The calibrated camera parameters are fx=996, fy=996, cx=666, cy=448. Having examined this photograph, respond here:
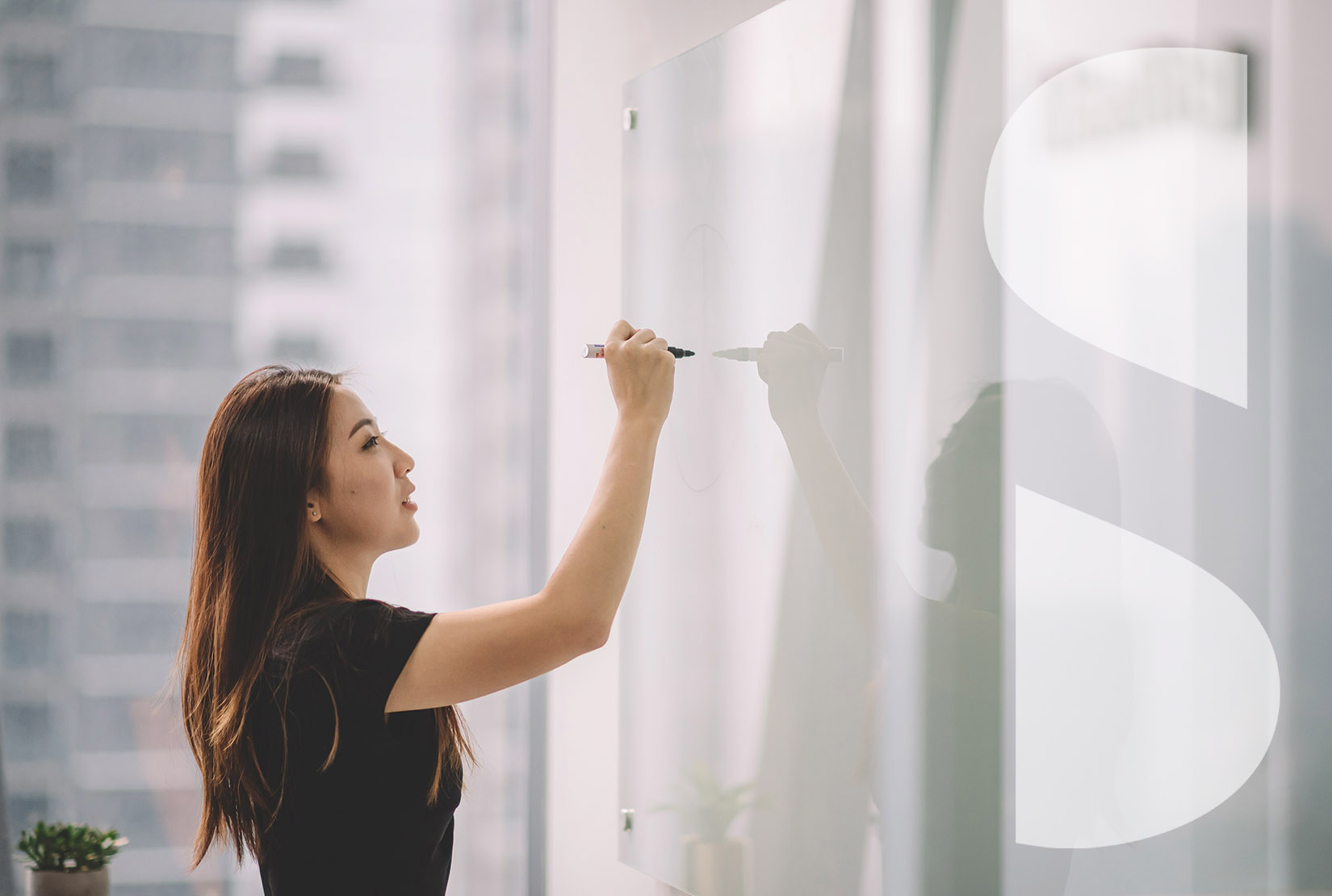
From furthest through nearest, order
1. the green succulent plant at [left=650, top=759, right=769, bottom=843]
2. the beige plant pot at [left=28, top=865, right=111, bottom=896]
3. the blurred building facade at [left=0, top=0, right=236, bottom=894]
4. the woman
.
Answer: the blurred building facade at [left=0, top=0, right=236, bottom=894], the beige plant pot at [left=28, top=865, right=111, bottom=896], the green succulent plant at [left=650, top=759, right=769, bottom=843], the woman

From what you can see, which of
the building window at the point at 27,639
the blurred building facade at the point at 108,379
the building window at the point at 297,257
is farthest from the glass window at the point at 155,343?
the building window at the point at 27,639

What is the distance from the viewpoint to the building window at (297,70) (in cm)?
132

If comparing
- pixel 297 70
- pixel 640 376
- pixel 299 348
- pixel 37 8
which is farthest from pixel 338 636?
pixel 37 8

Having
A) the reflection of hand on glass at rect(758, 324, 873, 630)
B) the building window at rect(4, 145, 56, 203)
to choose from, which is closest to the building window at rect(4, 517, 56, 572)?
the building window at rect(4, 145, 56, 203)

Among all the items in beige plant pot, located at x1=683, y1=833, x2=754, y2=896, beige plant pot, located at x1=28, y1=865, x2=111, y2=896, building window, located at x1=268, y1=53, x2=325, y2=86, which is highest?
building window, located at x1=268, y1=53, x2=325, y2=86

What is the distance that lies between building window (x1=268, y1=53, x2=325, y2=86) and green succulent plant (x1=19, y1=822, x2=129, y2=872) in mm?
969

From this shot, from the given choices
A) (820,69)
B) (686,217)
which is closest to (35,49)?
(686,217)

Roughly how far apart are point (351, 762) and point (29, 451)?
2.70ft

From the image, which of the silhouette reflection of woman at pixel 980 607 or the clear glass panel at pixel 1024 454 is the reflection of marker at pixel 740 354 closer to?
the clear glass panel at pixel 1024 454

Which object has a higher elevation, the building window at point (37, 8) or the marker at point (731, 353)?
the building window at point (37, 8)

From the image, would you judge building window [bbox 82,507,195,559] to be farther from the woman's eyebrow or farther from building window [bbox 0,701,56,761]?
the woman's eyebrow

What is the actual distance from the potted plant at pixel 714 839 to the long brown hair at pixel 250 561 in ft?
0.86

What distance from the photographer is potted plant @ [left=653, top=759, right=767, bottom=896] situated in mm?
922

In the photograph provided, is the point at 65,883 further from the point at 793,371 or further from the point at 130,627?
the point at 793,371
